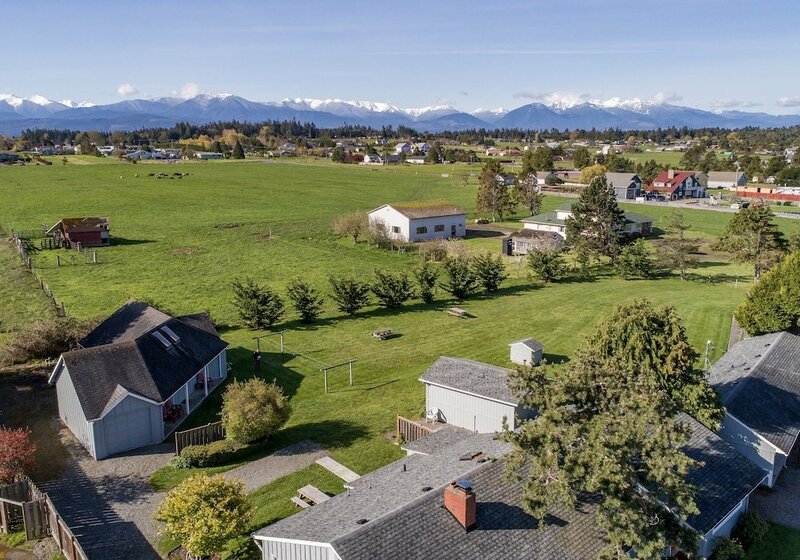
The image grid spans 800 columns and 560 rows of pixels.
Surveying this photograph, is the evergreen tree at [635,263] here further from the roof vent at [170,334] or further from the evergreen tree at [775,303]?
the roof vent at [170,334]

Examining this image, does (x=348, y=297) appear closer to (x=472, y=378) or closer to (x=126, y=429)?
(x=472, y=378)

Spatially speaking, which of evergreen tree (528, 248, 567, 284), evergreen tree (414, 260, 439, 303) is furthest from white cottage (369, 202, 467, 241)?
evergreen tree (414, 260, 439, 303)

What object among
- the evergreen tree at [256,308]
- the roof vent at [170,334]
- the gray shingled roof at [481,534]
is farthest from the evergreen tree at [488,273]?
the gray shingled roof at [481,534]

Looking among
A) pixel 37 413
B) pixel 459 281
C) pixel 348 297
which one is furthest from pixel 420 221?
pixel 37 413

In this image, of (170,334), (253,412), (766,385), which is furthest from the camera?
(170,334)

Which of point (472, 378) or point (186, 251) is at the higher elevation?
point (472, 378)

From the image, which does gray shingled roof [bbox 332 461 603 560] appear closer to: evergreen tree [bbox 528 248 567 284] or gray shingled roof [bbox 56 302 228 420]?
gray shingled roof [bbox 56 302 228 420]
